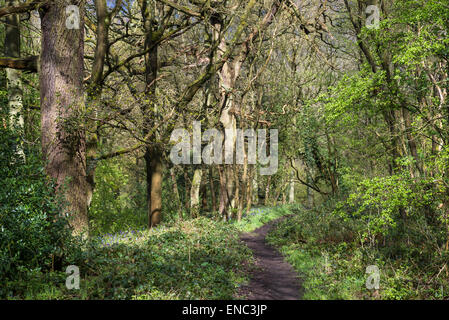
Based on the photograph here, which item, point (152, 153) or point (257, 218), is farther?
point (257, 218)

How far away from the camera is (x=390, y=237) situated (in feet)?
31.6

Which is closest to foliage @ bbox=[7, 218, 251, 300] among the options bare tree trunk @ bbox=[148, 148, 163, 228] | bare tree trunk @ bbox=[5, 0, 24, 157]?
bare tree trunk @ bbox=[148, 148, 163, 228]

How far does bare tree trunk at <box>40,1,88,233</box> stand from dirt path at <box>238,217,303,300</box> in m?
4.08

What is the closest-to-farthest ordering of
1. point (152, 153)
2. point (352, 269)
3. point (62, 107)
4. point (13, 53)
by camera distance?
point (62, 107) → point (352, 269) → point (13, 53) → point (152, 153)

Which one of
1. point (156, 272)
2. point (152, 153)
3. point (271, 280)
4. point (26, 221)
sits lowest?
point (271, 280)

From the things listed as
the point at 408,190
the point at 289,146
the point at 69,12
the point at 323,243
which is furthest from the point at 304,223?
the point at 69,12

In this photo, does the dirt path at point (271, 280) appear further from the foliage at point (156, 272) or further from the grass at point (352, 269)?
the foliage at point (156, 272)

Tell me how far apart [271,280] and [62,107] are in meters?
6.16

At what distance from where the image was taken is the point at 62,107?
725 cm

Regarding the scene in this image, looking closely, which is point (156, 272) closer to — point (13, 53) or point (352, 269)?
point (352, 269)

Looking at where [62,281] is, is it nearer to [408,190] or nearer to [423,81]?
[408,190]

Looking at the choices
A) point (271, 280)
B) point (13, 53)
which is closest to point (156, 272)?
point (271, 280)

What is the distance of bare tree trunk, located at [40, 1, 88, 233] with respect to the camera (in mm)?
7207

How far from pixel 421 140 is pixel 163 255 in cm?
988
